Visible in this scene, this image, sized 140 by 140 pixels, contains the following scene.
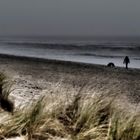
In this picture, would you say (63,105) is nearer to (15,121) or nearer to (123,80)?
(15,121)

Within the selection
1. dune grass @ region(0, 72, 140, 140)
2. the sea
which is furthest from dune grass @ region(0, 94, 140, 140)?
the sea

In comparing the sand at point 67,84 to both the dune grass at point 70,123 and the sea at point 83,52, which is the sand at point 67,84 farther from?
the sea at point 83,52

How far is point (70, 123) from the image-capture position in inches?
260

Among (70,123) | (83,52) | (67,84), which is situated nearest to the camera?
(70,123)

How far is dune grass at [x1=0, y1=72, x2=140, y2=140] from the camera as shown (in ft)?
18.9

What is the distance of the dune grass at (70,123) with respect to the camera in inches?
227

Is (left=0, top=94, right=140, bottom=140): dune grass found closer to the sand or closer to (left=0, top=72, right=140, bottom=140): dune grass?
(left=0, top=72, right=140, bottom=140): dune grass

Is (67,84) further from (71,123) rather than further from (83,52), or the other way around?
(83,52)

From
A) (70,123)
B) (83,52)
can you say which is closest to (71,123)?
(70,123)

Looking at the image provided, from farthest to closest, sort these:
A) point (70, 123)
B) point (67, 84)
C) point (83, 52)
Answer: point (83, 52) → point (67, 84) → point (70, 123)

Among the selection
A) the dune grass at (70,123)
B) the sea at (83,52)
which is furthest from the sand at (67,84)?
the sea at (83,52)

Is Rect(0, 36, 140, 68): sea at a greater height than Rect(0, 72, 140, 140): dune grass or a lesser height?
greater

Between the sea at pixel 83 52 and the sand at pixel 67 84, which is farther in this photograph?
the sea at pixel 83 52

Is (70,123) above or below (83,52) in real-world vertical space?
below
